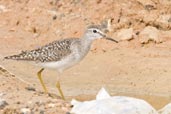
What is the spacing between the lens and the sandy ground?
15.6 metres

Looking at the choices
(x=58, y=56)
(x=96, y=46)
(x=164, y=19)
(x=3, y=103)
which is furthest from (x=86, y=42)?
(x=164, y=19)

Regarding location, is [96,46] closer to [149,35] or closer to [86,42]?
[149,35]

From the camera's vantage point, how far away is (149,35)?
18094 mm

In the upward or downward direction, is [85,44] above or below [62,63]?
above

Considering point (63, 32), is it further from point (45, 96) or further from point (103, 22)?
point (45, 96)

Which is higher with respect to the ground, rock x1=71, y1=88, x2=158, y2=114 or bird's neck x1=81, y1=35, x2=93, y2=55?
bird's neck x1=81, y1=35, x2=93, y2=55

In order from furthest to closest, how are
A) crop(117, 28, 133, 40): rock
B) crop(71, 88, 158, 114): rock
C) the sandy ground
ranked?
crop(117, 28, 133, 40): rock < the sandy ground < crop(71, 88, 158, 114): rock

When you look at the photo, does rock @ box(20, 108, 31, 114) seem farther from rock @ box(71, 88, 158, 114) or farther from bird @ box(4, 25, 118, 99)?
bird @ box(4, 25, 118, 99)

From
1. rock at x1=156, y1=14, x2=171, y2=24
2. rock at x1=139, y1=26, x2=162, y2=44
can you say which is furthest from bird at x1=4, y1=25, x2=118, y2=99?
rock at x1=156, y1=14, x2=171, y2=24

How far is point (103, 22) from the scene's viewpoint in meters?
18.9

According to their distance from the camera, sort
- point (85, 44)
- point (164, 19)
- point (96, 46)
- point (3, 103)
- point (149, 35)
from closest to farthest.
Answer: point (3, 103), point (85, 44), point (149, 35), point (96, 46), point (164, 19)

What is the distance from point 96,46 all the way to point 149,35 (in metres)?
1.30

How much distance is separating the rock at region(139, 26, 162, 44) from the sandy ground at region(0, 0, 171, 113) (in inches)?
3.4

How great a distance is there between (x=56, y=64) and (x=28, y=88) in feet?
2.21
